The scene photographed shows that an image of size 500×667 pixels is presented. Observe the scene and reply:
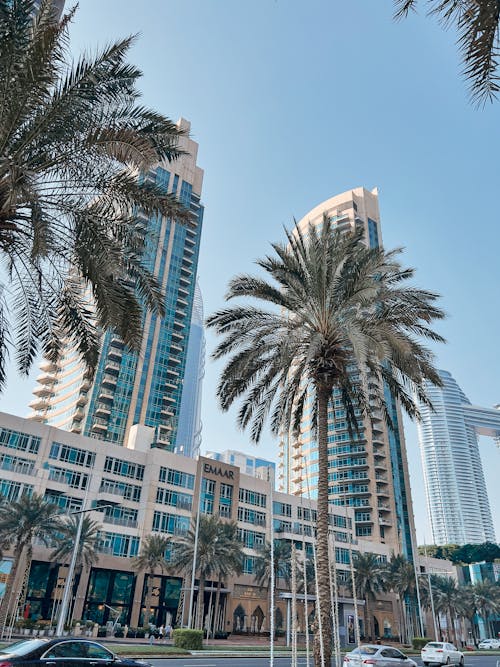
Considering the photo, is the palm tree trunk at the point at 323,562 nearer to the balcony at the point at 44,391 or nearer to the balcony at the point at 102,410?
the balcony at the point at 102,410

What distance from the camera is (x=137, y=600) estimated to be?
→ 5694cm

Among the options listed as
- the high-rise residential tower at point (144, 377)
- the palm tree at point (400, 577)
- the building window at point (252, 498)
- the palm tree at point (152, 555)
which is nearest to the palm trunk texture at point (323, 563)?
the palm tree at point (152, 555)

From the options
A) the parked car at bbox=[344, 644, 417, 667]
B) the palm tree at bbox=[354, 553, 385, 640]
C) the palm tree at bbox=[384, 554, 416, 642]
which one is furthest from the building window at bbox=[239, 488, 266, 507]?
the parked car at bbox=[344, 644, 417, 667]

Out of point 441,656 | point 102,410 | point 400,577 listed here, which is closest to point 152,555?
point 441,656

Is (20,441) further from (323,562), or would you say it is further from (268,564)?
(323,562)

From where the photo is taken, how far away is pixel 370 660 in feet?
62.4

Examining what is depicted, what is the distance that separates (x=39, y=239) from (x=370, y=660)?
59.0ft

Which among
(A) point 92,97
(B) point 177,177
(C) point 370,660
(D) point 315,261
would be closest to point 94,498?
(C) point 370,660

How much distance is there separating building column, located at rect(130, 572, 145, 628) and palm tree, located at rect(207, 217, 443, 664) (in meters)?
45.5

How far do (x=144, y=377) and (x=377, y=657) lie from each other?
8077cm

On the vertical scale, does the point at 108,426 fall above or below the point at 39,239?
above

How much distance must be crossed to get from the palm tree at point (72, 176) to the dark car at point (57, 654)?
21.9 ft

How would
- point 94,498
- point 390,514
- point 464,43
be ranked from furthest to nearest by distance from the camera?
1. point 390,514
2. point 94,498
3. point 464,43

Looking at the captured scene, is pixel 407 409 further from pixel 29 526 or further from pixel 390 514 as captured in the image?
pixel 390 514
